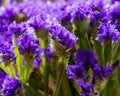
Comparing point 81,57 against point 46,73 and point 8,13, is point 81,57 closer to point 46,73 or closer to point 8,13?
point 46,73

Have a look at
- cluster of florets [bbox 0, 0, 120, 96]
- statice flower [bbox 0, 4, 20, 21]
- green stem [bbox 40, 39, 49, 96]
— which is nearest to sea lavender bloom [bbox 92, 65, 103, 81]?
cluster of florets [bbox 0, 0, 120, 96]

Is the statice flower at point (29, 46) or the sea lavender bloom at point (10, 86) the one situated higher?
the statice flower at point (29, 46)

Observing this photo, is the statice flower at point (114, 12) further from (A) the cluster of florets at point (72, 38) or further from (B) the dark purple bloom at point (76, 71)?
(B) the dark purple bloom at point (76, 71)

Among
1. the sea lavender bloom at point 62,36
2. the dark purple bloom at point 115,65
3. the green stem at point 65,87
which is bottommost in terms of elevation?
the green stem at point 65,87

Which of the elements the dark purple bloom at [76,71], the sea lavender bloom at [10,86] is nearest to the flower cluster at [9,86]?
the sea lavender bloom at [10,86]

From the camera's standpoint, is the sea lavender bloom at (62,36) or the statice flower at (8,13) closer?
the sea lavender bloom at (62,36)

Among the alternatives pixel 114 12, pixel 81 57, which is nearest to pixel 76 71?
pixel 81 57
